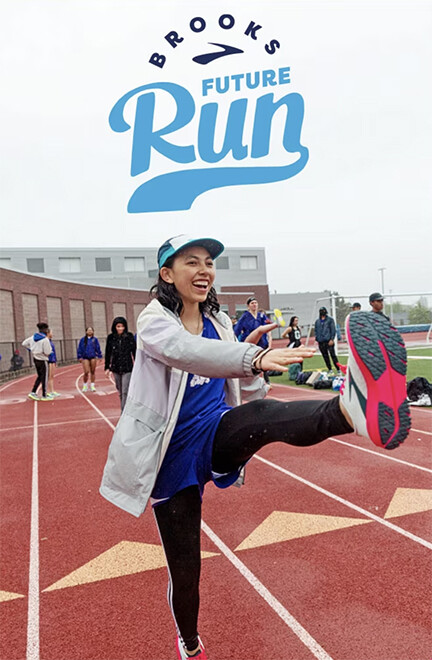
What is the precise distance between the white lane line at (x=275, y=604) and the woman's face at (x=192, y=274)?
1.87 m

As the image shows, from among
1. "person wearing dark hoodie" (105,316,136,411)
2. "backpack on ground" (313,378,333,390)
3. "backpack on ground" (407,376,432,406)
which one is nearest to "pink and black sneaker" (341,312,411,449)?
"person wearing dark hoodie" (105,316,136,411)

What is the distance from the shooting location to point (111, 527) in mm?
4156

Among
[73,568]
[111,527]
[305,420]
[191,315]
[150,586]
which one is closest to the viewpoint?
[305,420]

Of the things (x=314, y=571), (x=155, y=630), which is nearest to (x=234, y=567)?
(x=314, y=571)

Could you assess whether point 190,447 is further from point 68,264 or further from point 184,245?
point 68,264

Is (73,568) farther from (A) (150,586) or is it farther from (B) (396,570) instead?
(B) (396,570)

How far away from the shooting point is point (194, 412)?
1.98 metres

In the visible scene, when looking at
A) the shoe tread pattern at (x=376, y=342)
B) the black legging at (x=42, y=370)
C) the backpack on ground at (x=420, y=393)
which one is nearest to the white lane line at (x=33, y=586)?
the shoe tread pattern at (x=376, y=342)

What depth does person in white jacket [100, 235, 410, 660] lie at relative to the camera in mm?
1571

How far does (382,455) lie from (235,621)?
3812 mm

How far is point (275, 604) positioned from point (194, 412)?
161 centimetres

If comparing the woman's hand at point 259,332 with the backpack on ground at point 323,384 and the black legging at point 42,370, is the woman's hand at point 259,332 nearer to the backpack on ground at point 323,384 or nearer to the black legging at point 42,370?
the backpack on ground at point 323,384

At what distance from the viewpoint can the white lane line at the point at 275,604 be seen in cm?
242

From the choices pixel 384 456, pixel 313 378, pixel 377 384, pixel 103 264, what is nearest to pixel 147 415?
pixel 377 384
